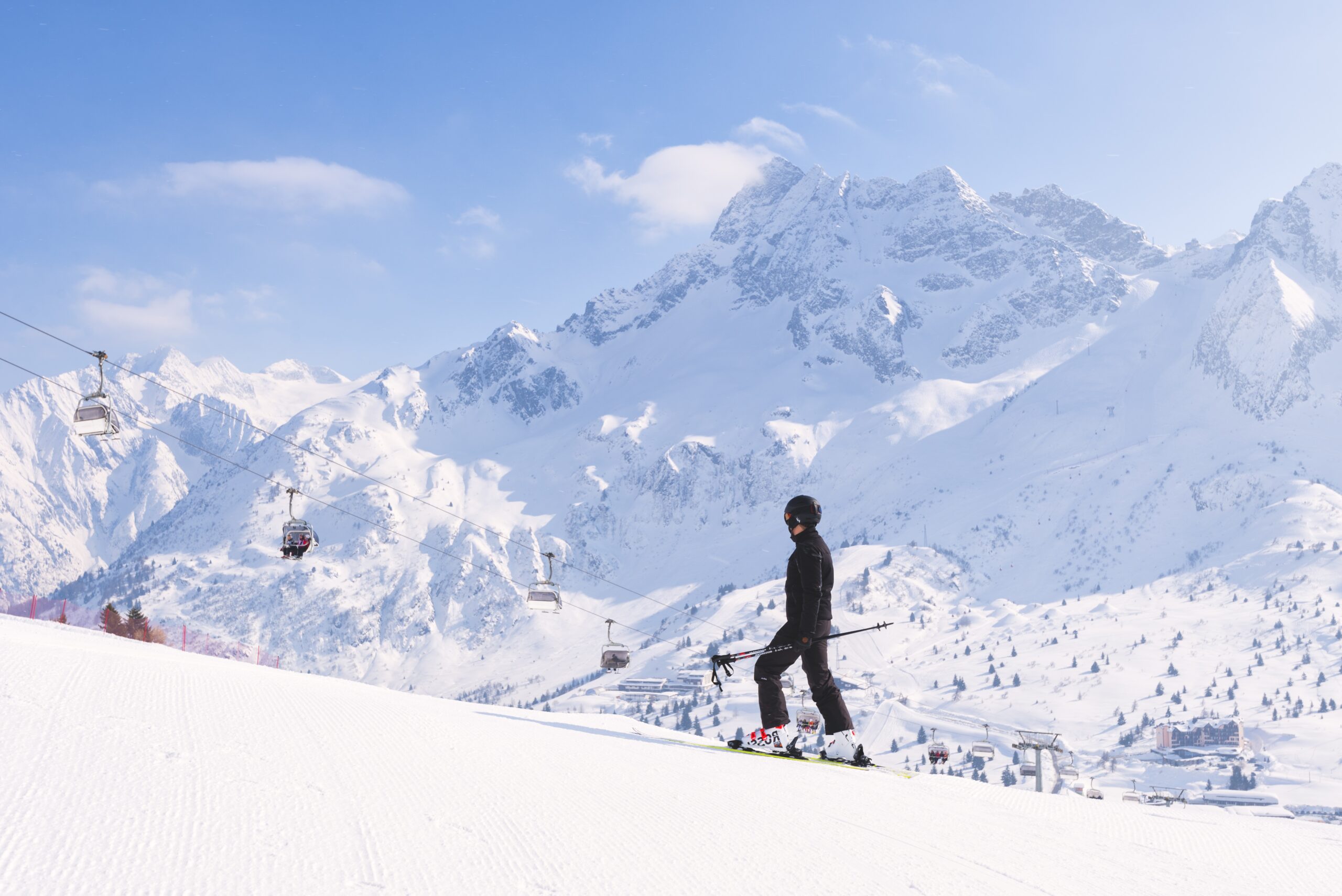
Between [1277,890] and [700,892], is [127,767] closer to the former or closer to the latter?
[700,892]

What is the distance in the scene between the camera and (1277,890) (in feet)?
20.4

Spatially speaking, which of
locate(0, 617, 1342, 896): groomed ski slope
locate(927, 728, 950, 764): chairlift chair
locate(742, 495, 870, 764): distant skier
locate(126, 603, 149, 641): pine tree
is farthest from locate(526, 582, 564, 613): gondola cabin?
locate(126, 603, 149, 641): pine tree

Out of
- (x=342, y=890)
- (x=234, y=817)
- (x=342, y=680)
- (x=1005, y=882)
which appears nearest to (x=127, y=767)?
(x=234, y=817)

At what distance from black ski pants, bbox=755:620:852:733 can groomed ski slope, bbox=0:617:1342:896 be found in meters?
2.52

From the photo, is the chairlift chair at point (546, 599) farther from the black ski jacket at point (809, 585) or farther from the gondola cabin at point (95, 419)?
the black ski jacket at point (809, 585)

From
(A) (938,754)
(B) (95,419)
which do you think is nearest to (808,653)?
(B) (95,419)

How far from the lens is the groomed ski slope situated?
4250mm

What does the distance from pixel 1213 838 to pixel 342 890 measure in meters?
6.95

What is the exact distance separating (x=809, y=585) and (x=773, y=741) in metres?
2.11

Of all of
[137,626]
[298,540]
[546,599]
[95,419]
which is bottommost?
[137,626]

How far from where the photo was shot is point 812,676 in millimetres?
11805

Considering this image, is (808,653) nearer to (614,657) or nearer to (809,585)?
(809,585)

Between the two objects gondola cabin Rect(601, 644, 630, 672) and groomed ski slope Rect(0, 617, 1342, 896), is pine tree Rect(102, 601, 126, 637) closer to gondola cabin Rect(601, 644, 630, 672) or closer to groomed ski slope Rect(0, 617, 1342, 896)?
gondola cabin Rect(601, 644, 630, 672)

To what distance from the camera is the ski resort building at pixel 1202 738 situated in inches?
7338
